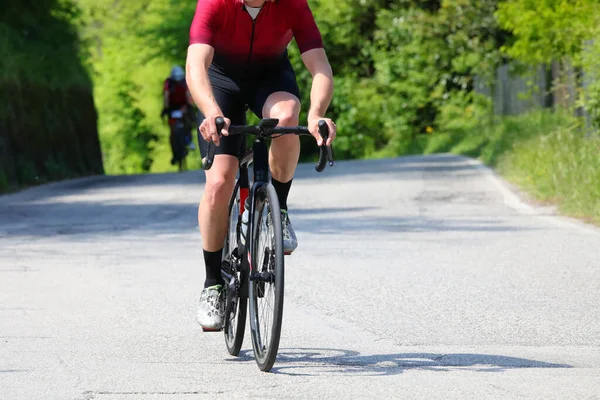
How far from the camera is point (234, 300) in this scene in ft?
21.5

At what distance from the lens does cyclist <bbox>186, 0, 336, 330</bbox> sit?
6.20m

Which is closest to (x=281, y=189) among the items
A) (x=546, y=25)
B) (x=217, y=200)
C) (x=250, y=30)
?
(x=217, y=200)

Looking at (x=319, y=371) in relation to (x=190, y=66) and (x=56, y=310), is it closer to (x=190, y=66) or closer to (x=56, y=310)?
(x=190, y=66)

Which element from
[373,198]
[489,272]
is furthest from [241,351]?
[373,198]

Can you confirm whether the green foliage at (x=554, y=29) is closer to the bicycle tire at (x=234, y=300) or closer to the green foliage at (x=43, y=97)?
the green foliage at (x=43, y=97)

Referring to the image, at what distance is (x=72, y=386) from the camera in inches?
230

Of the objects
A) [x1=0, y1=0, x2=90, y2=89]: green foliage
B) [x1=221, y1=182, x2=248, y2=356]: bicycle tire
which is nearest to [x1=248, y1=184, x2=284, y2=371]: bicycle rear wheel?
[x1=221, y1=182, x2=248, y2=356]: bicycle tire

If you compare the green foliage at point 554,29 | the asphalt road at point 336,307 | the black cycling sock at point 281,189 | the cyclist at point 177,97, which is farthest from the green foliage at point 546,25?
the black cycling sock at point 281,189

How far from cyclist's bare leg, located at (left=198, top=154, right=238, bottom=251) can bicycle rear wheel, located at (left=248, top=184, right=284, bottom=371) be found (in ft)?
0.85

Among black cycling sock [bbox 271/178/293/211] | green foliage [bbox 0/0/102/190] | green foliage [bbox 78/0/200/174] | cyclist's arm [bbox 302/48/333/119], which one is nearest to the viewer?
cyclist's arm [bbox 302/48/333/119]

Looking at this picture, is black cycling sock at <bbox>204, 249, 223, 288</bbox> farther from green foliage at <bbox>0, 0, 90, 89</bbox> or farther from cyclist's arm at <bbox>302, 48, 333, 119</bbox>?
green foliage at <bbox>0, 0, 90, 89</bbox>

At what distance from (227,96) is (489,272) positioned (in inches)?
159

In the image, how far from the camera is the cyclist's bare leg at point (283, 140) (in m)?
6.26

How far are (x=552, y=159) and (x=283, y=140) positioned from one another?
11.6m
